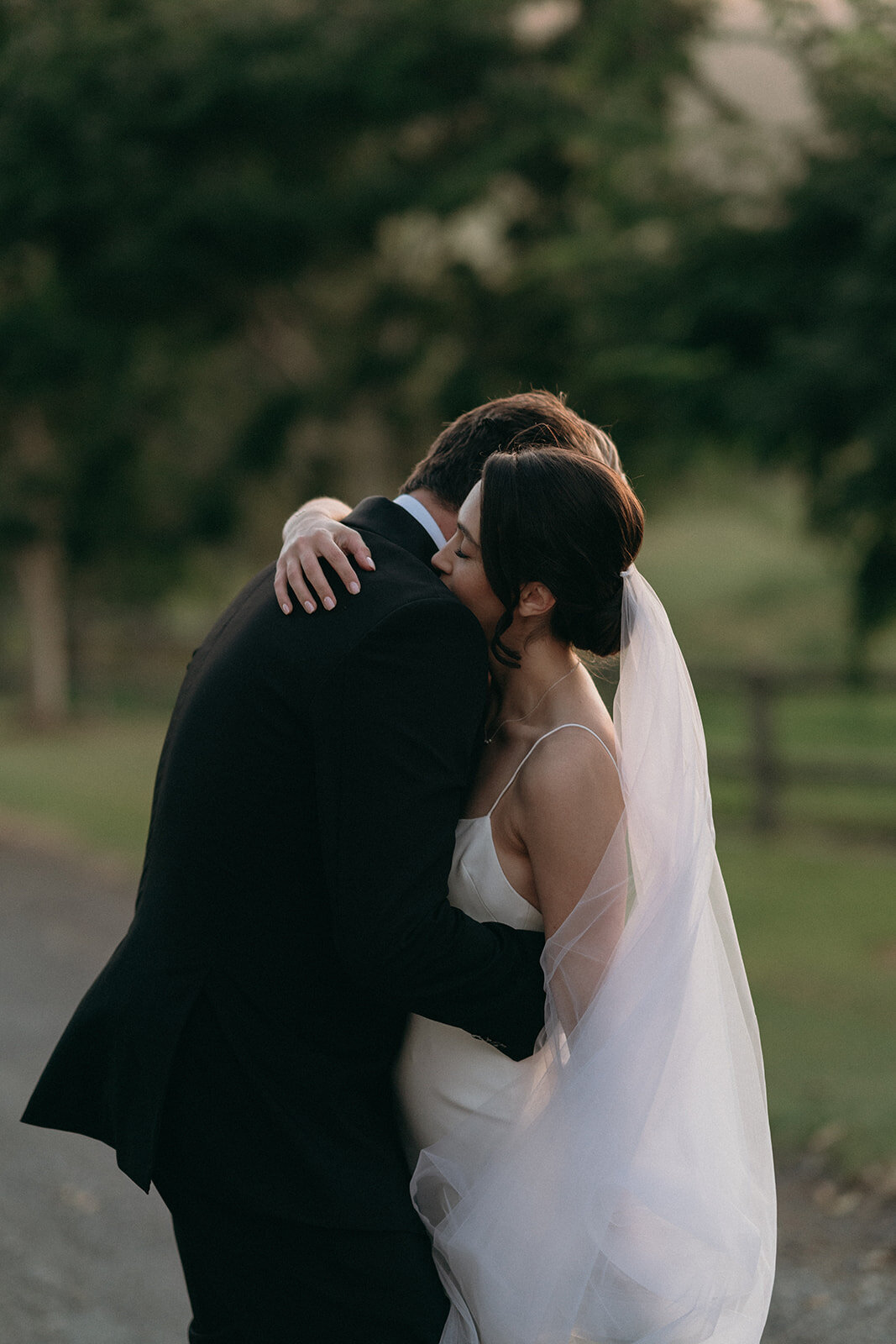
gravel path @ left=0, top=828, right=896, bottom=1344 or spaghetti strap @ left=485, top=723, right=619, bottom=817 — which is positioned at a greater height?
spaghetti strap @ left=485, top=723, right=619, bottom=817

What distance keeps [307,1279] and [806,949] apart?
6233 mm

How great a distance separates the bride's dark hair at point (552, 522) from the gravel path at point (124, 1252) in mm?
2447

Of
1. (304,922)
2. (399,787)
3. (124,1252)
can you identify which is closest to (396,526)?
(399,787)

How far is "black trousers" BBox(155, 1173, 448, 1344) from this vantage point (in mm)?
2186

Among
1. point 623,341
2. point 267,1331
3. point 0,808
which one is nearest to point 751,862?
point 623,341

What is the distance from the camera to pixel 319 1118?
2.18 meters

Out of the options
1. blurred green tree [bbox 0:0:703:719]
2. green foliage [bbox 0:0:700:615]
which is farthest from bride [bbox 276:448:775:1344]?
green foliage [bbox 0:0:700:615]

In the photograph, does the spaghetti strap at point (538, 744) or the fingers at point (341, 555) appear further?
the spaghetti strap at point (538, 744)

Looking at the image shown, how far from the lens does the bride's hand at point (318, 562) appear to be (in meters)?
2.09

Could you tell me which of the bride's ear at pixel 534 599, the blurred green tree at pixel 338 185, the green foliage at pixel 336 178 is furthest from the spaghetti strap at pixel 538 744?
the green foliage at pixel 336 178

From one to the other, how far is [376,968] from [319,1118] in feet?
1.26

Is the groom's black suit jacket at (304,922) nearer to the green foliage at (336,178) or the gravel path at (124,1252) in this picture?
the gravel path at (124,1252)

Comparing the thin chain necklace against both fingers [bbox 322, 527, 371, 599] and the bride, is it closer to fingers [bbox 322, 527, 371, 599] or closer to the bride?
the bride

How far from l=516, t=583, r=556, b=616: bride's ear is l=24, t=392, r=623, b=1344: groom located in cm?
17
